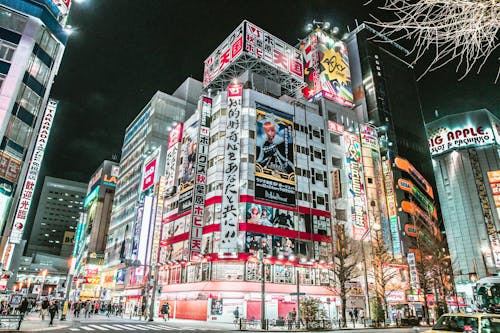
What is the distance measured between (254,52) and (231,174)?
73.2 ft

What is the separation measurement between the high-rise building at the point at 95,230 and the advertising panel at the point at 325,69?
212ft

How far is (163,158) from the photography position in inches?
2518

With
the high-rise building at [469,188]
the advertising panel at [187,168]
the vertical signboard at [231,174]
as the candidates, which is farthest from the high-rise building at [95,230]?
the high-rise building at [469,188]

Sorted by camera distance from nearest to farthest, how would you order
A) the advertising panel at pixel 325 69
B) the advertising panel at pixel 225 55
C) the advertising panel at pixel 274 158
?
1. the advertising panel at pixel 274 158
2. the advertising panel at pixel 225 55
3. the advertising panel at pixel 325 69

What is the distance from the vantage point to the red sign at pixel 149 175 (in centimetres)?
6350

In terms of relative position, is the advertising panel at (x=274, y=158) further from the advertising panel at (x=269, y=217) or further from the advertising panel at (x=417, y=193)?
the advertising panel at (x=417, y=193)

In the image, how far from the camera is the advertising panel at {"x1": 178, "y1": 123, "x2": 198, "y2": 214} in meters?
45.6

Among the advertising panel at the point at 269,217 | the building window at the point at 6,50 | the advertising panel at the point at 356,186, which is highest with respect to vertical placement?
the building window at the point at 6,50

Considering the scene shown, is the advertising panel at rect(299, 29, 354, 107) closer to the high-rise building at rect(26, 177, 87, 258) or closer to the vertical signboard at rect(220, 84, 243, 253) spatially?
the vertical signboard at rect(220, 84, 243, 253)

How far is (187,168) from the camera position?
47844 millimetres

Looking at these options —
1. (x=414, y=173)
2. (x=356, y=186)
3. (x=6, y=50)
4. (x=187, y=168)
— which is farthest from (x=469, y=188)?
(x=6, y=50)

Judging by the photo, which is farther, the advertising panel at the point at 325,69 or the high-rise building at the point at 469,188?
the high-rise building at the point at 469,188

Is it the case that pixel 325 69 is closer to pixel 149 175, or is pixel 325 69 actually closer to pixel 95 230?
pixel 149 175

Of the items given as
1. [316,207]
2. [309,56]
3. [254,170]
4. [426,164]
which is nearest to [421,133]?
[426,164]
